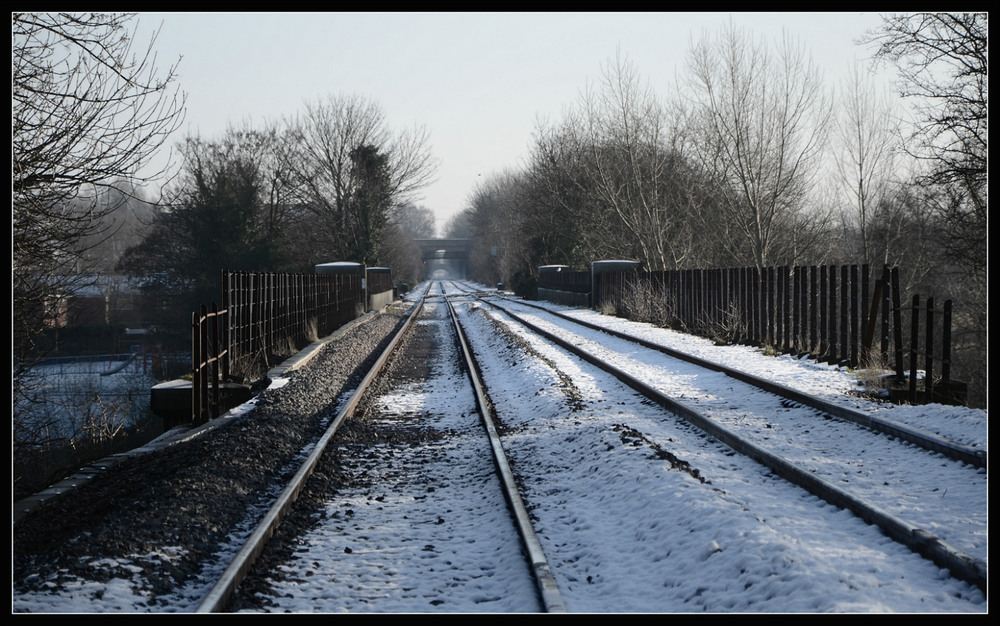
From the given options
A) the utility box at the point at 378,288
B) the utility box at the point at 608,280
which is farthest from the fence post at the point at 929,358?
A: the utility box at the point at 378,288

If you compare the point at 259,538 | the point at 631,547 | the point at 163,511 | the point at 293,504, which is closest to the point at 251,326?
the point at 293,504

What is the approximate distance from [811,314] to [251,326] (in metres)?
11.2

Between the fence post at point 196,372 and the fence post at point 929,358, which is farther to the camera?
the fence post at point 196,372

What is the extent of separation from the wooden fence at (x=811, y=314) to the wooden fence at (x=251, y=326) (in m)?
9.57

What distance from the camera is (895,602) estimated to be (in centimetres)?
400

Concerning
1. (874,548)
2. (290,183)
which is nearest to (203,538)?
(874,548)

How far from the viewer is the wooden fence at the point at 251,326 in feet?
36.2

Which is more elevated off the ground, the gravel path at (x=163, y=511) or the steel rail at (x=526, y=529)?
the steel rail at (x=526, y=529)

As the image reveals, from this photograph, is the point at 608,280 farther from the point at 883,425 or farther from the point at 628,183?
the point at 883,425

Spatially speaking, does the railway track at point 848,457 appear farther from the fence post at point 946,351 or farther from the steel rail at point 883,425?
the fence post at point 946,351

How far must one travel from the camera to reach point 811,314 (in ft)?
52.1

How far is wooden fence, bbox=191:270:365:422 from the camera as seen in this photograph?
36.2 ft
